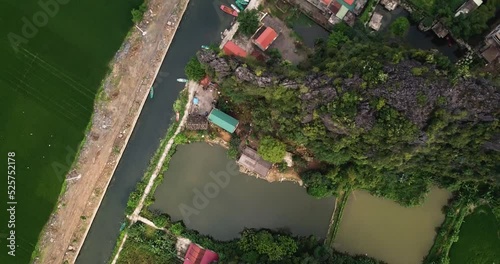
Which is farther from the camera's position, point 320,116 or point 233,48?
point 233,48

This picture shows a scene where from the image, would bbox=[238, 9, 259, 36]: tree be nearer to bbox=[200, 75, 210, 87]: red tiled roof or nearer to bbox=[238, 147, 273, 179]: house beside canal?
bbox=[200, 75, 210, 87]: red tiled roof

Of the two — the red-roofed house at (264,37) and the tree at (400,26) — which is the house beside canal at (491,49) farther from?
the red-roofed house at (264,37)

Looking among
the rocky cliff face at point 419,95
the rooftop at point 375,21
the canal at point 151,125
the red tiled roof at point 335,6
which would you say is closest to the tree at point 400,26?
the rooftop at point 375,21

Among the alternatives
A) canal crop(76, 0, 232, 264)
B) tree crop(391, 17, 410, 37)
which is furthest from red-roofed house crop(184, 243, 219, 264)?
tree crop(391, 17, 410, 37)

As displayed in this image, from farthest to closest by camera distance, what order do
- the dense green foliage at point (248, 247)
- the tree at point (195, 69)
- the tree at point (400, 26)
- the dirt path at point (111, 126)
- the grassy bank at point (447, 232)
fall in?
1. the dirt path at point (111, 126)
2. the grassy bank at point (447, 232)
3. the tree at point (195, 69)
4. the dense green foliage at point (248, 247)
5. the tree at point (400, 26)

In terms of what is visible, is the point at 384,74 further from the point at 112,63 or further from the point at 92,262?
the point at 92,262

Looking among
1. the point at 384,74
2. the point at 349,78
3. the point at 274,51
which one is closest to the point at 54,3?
the point at 274,51
